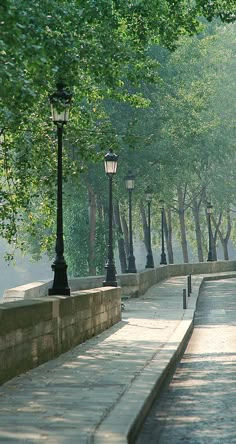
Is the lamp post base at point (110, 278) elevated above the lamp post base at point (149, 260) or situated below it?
below

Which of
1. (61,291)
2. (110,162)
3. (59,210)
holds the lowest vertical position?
(61,291)

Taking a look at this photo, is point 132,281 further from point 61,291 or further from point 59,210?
point 61,291

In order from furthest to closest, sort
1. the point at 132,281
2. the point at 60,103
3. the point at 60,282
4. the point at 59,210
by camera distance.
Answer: the point at 132,281
the point at 60,103
the point at 59,210
the point at 60,282

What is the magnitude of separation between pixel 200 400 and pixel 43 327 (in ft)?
11.5

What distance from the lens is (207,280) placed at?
6372 centimetres

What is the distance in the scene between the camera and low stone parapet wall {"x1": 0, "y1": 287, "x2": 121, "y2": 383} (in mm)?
12438

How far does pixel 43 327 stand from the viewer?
48.1ft

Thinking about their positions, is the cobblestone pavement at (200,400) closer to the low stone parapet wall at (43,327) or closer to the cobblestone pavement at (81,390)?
the cobblestone pavement at (81,390)

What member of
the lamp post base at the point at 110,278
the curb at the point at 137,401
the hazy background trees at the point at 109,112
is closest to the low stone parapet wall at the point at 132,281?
the hazy background trees at the point at 109,112

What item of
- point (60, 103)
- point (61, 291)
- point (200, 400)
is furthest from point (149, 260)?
point (200, 400)

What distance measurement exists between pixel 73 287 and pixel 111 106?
25081 mm

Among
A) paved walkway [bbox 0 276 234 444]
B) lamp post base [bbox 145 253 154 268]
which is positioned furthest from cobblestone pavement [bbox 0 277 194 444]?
lamp post base [bbox 145 253 154 268]

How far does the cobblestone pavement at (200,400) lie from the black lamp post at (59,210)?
2594 mm

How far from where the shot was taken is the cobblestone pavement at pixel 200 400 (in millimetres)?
9289
